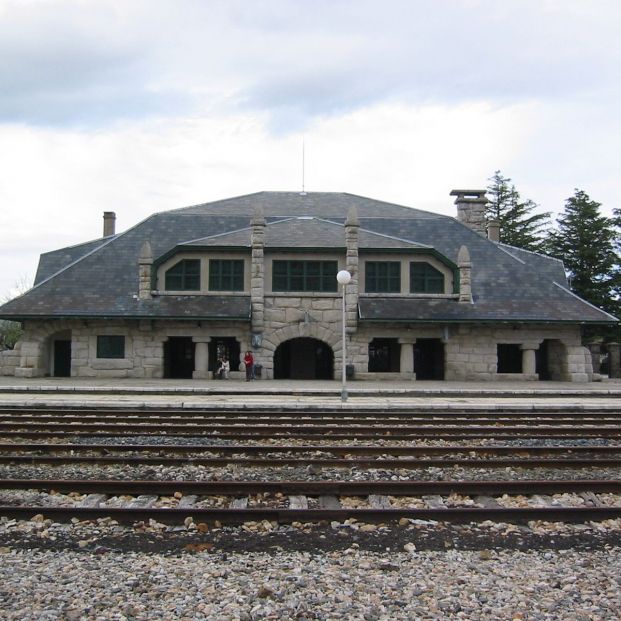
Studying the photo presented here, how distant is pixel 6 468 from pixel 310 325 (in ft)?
60.4

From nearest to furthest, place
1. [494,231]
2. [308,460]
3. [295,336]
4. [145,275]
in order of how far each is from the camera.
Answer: [308,460], [295,336], [145,275], [494,231]

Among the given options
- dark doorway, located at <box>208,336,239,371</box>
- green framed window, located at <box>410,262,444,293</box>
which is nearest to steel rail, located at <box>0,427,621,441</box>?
dark doorway, located at <box>208,336,239,371</box>

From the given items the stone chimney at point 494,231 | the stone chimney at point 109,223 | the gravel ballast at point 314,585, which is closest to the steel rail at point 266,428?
the gravel ballast at point 314,585

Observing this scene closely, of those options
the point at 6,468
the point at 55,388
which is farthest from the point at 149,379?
the point at 6,468

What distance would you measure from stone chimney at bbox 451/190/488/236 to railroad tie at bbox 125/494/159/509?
30.1m

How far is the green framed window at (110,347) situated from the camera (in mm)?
27906

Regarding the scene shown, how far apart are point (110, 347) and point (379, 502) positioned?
21.8 metres

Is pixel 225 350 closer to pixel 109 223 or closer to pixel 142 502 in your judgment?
pixel 109 223

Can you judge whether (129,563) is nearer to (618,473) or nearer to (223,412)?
(618,473)

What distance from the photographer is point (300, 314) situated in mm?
27938

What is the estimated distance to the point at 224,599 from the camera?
17.7ft

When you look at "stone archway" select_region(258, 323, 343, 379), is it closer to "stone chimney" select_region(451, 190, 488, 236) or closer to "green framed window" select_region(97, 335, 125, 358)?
"green framed window" select_region(97, 335, 125, 358)

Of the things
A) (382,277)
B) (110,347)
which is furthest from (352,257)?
(110,347)

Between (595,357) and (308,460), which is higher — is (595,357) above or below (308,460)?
above
